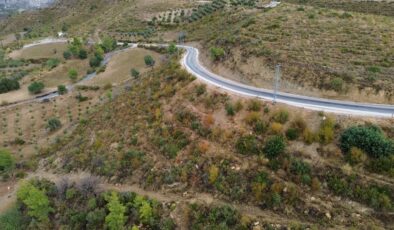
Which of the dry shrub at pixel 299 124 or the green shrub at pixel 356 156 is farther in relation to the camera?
the dry shrub at pixel 299 124

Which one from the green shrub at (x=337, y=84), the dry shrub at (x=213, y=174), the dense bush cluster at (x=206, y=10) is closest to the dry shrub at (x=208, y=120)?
the dry shrub at (x=213, y=174)

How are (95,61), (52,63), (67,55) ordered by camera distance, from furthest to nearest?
(67,55) → (52,63) → (95,61)

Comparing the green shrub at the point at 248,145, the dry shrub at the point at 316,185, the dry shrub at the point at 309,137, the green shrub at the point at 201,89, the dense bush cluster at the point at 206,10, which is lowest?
the dry shrub at the point at 316,185

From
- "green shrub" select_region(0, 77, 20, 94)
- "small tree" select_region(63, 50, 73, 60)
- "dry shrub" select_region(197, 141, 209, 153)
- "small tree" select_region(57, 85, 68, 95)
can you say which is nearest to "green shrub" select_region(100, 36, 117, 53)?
"small tree" select_region(63, 50, 73, 60)

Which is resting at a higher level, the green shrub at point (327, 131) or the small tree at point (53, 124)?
the green shrub at point (327, 131)

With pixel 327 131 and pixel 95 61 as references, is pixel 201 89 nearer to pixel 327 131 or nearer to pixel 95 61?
pixel 327 131

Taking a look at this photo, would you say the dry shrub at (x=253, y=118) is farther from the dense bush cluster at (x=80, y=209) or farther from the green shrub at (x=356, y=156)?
the dense bush cluster at (x=80, y=209)

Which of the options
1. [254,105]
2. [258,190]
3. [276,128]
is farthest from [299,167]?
[254,105]
